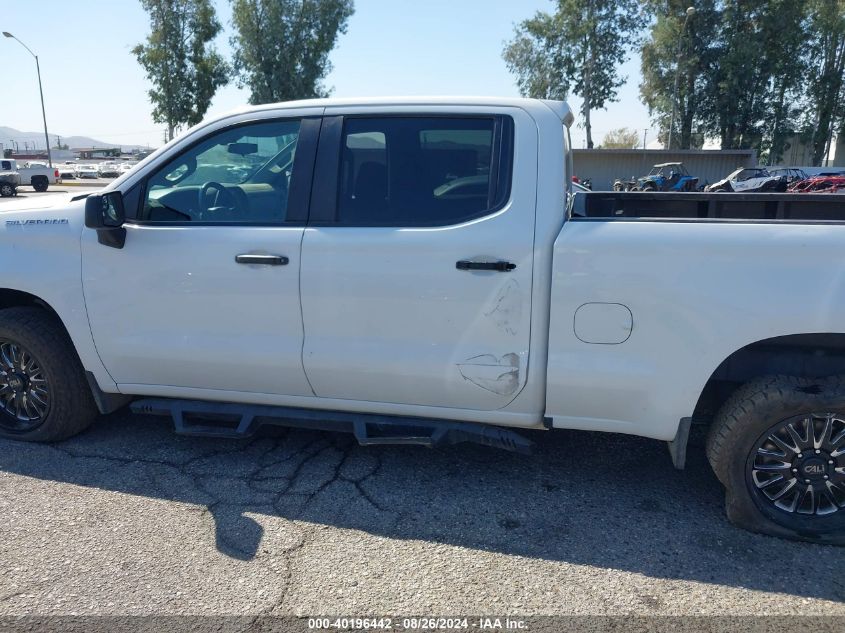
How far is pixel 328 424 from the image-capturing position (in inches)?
133

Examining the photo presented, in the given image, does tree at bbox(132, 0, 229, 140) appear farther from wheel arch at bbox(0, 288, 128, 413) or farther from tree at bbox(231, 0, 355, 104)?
wheel arch at bbox(0, 288, 128, 413)

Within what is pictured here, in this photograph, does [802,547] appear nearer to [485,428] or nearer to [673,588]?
[673,588]

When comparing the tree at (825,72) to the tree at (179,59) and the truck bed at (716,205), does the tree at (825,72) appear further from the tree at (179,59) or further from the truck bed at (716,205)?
the truck bed at (716,205)

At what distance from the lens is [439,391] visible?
10.1ft

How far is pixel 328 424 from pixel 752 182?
31182 mm

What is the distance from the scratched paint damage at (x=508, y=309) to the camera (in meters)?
2.86

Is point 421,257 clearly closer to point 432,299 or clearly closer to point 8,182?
point 432,299

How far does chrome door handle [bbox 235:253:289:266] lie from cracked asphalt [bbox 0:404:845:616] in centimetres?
118

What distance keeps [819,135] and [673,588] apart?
5203cm

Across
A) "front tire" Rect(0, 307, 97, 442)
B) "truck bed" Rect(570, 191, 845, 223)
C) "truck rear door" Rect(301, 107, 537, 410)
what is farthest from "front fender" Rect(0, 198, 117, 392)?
"truck bed" Rect(570, 191, 845, 223)

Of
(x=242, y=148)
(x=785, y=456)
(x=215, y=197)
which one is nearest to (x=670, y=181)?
(x=785, y=456)

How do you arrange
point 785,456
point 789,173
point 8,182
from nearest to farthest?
point 785,456 → point 789,173 → point 8,182

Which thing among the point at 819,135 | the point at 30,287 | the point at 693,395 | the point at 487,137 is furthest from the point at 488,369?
the point at 819,135

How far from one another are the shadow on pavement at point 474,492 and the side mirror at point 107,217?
1.28m
